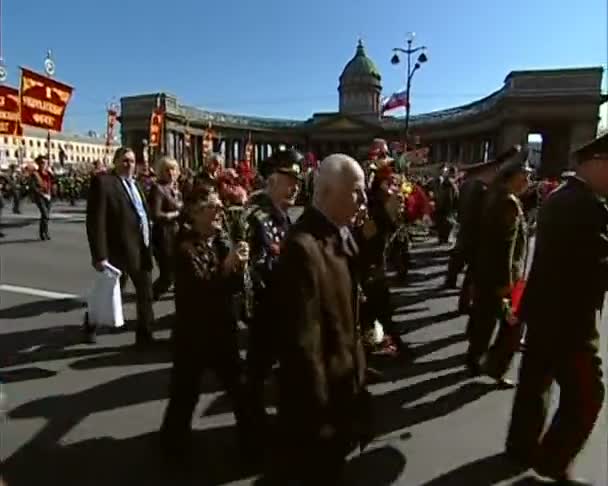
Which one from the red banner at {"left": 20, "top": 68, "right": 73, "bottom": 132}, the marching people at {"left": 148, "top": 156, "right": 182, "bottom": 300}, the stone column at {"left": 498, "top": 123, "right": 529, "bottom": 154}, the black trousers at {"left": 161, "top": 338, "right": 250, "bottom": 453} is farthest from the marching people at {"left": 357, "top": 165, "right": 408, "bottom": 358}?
the stone column at {"left": 498, "top": 123, "right": 529, "bottom": 154}

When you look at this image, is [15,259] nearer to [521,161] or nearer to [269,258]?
[269,258]

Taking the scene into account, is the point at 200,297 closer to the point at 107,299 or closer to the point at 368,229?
the point at 368,229

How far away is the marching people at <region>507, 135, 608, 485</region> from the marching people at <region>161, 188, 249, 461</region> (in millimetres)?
1695

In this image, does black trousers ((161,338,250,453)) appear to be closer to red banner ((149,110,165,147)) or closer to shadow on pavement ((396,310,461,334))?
shadow on pavement ((396,310,461,334))

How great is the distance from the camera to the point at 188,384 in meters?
3.15


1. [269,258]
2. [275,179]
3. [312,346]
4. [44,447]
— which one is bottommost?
[44,447]

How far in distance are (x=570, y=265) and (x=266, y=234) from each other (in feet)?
6.07

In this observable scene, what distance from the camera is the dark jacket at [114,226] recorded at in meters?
4.86

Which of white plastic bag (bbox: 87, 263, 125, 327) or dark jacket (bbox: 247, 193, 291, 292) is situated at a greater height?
dark jacket (bbox: 247, 193, 291, 292)

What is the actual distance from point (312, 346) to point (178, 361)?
1285 mm

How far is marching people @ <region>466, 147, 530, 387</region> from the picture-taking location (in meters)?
4.29

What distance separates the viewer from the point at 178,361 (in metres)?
3.15

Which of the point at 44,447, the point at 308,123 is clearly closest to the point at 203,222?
the point at 44,447

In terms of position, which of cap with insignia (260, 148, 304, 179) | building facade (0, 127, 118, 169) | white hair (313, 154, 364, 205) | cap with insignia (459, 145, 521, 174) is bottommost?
white hair (313, 154, 364, 205)
